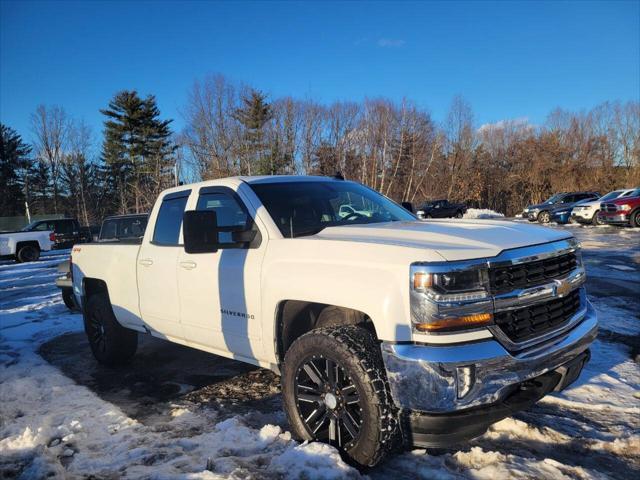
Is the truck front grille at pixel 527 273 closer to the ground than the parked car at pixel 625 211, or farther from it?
farther from it

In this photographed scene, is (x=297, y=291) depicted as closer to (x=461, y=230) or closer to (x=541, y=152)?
(x=461, y=230)

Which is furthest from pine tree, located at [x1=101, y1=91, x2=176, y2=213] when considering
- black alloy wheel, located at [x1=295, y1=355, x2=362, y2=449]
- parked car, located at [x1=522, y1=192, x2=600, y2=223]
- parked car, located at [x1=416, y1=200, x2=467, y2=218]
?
black alloy wheel, located at [x1=295, y1=355, x2=362, y2=449]

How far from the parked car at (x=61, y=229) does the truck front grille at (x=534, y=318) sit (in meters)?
22.0

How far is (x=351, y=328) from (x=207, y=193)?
207 centimetres

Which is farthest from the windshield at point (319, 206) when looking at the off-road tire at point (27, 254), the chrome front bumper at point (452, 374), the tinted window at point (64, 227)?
the tinted window at point (64, 227)

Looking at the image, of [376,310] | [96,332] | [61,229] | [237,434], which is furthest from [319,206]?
[61,229]

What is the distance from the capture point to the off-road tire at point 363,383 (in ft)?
8.33

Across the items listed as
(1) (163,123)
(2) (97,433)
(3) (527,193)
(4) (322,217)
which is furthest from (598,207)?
(1) (163,123)

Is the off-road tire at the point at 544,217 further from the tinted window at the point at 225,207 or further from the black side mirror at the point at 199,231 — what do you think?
the black side mirror at the point at 199,231

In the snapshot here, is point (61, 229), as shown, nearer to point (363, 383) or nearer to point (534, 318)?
point (363, 383)

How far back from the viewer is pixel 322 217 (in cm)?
379

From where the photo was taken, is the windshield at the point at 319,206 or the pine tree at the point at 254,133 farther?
the pine tree at the point at 254,133

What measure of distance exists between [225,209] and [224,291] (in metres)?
0.77

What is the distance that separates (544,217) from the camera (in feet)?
91.0
